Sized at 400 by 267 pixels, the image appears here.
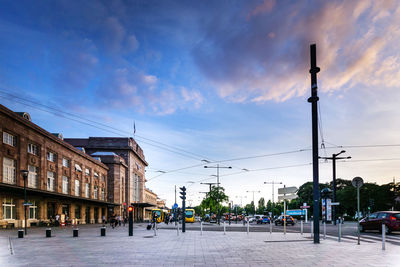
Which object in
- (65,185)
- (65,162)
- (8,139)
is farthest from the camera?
(65,162)

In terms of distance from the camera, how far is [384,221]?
25.1 metres

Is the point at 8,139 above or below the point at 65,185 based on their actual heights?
above

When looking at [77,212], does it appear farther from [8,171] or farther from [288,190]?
[288,190]

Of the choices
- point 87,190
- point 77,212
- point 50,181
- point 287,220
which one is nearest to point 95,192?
point 87,190

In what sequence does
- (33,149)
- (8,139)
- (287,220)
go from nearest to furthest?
(8,139), (33,149), (287,220)

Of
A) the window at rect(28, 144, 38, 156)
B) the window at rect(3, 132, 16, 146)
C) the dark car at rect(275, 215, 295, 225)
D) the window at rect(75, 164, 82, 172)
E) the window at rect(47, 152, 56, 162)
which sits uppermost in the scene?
the window at rect(3, 132, 16, 146)

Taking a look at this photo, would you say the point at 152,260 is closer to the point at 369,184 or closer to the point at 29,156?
the point at 29,156

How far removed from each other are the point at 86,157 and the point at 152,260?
2218 inches

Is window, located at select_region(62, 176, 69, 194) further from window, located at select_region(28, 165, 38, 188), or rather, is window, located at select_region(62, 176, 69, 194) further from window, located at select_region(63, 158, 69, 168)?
window, located at select_region(28, 165, 38, 188)

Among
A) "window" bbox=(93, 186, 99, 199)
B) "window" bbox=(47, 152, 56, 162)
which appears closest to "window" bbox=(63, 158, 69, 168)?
"window" bbox=(47, 152, 56, 162)

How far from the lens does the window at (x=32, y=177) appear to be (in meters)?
42.2

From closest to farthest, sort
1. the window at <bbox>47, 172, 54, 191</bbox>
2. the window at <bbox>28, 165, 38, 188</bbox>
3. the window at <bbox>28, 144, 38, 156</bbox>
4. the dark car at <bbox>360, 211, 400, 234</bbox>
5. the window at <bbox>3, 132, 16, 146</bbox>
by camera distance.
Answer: the dark car at <bbox>360, 211, 400, 234</bbox> < the window at <bbox>3, 132, 16, 146</bbox> < the window at <bbox>28, 165, 38, 188</bbox> < the window at <bbox>28, 144, 38, 156</bbox> < the window at <bbox>47, 172, 54, 191</bbox>

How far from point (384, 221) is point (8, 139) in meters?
35.4

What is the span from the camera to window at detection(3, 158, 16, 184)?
36.2m
